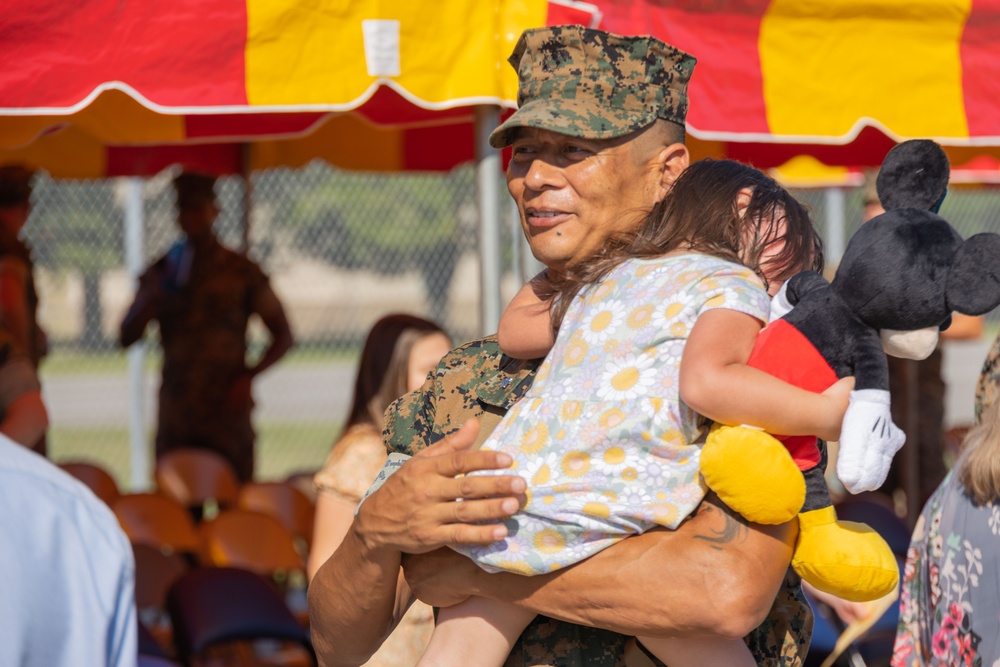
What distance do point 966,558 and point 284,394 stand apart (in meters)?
13.1

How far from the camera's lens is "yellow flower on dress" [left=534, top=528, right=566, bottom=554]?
1687 mm

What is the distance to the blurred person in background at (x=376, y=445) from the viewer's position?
2840 mm

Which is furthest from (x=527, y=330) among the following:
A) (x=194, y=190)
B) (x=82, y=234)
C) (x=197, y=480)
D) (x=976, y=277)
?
(x=82, y=234)

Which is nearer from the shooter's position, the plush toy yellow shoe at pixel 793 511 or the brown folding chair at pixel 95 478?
the plush toy yellow shoe at pixel 793 511

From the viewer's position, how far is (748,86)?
326cm

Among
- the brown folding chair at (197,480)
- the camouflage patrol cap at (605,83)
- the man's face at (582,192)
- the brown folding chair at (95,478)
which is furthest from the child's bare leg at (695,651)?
the brown folding chair at (197,480)

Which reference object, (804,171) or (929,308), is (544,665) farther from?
(804,171)

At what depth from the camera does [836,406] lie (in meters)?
1.58

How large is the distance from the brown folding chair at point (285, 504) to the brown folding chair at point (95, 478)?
1.73 feet

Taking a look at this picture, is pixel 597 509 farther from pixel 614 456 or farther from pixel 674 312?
pixel 674 312

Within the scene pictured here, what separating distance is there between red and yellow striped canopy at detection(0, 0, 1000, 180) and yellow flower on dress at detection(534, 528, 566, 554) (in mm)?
1567

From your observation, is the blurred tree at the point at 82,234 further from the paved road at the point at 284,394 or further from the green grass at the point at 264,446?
the paved road at the point at 284,394

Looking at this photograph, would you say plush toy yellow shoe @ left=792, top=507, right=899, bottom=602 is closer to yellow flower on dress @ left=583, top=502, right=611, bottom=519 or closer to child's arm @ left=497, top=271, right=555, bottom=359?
yellow flower on dress @ left=583, top=502, right=611, bottom=519

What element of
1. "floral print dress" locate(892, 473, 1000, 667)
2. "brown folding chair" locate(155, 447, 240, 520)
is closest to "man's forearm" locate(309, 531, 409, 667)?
"floral print dress" locate(892, 473, 1000, 667)
